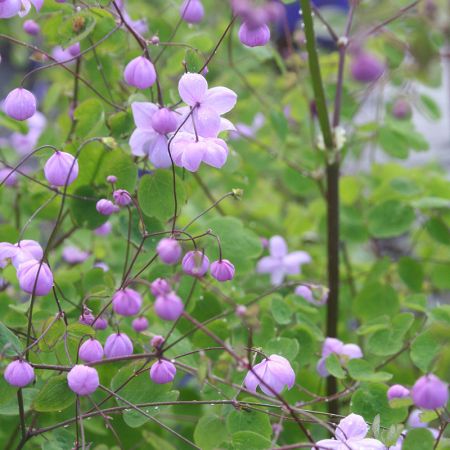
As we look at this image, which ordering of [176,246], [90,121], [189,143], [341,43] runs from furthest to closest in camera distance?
1. [341,43]
2. [90,121]
3. [189,143]
4. [176,246]

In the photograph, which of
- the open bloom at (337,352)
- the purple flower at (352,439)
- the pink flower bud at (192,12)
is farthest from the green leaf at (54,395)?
the pink flower bud at (192,12)

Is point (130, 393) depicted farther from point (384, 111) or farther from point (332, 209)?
point (384, 111)

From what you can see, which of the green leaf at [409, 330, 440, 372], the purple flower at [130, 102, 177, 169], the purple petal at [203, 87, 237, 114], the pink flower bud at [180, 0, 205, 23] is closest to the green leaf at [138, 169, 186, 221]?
the purple flower at [130, 102, 177, 169]

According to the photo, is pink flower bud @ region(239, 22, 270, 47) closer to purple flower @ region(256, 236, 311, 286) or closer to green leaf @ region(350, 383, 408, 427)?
green leaf @ region(350, 383, 408, 427)

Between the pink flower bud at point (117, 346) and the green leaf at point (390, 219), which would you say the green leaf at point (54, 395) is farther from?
the green leaf at point (390, 219)

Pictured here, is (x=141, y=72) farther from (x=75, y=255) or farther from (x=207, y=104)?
(x=75, y=255)

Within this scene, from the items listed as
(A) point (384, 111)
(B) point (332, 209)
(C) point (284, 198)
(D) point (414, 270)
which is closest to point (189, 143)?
(B) point (332, 209)
